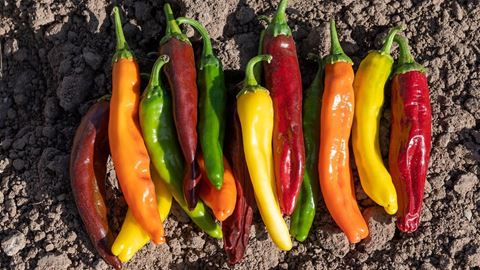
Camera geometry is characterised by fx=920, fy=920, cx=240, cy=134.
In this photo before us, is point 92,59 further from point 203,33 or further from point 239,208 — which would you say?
point 239,208

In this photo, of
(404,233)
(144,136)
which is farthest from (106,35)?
(404,233)

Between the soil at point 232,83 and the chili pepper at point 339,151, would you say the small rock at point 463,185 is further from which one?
the chili pepper at point 339,151

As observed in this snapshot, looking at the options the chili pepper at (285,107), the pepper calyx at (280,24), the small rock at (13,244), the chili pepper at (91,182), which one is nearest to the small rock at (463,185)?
the chili pepper at (285,107)

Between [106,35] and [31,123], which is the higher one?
[106,35]

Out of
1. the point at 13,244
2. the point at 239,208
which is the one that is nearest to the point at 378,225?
the point at 239,208

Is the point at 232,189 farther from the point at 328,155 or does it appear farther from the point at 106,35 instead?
the point at 106,35

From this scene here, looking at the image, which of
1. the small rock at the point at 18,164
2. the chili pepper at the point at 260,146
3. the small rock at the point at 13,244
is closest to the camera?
the chili pepper at the point at 260,146
